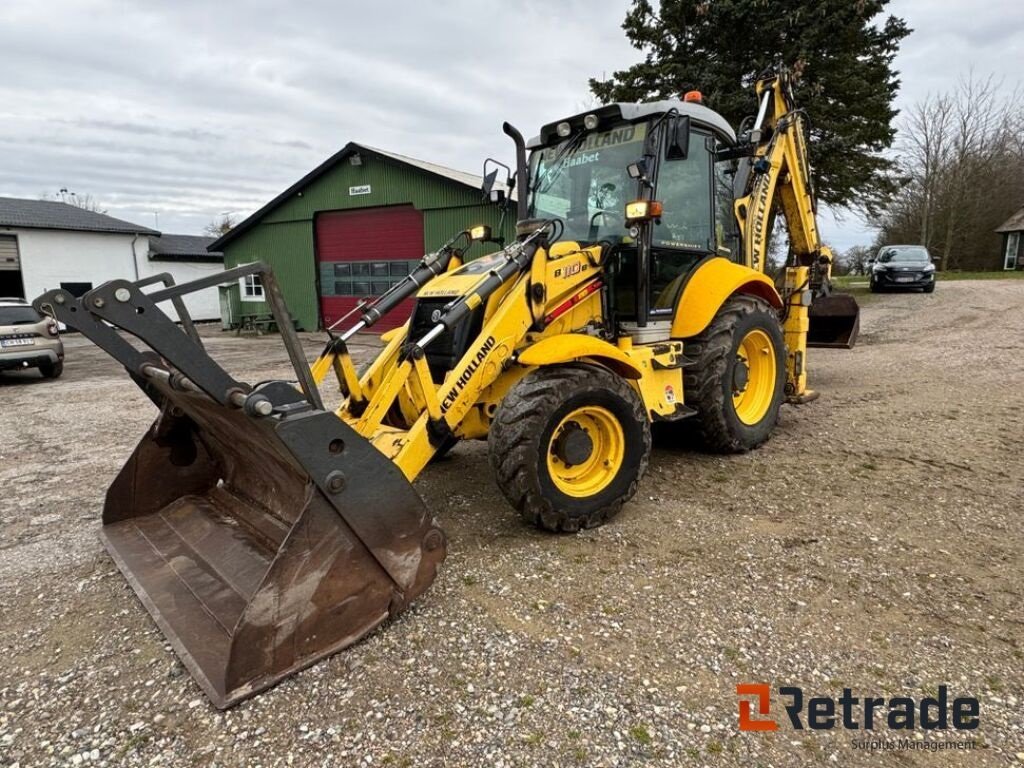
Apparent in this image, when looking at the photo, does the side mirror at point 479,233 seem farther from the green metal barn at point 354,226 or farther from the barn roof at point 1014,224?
the barn roof at point 1014,224

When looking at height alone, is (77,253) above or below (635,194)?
above

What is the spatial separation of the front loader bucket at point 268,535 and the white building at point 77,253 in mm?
23195

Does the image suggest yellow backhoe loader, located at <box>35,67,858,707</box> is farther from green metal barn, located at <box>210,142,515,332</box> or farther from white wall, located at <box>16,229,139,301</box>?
white wall, located at <box>16,229,139,301</box>

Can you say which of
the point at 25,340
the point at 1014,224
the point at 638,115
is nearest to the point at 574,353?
the point at 638,115

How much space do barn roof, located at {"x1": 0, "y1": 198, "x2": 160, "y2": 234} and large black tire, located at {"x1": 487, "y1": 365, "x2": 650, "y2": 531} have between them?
2673 centimetres

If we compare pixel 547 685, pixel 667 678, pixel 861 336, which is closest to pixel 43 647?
pixel 547 685

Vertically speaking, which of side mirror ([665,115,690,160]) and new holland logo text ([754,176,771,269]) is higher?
side mirror ([665,115,690,160])

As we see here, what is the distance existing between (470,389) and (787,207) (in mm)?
4628

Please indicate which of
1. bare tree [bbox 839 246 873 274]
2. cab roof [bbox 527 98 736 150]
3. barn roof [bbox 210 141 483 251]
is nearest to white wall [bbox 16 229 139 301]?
barn roof [bbox 210 141 483 251]

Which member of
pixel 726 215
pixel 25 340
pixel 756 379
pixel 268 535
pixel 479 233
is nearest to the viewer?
pixel 268 535

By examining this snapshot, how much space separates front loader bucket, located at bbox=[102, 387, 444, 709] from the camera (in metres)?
2.52

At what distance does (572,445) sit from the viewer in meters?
3.75

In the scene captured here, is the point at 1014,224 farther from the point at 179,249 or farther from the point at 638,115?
the point at 179,249

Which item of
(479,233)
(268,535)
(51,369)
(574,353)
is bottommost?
(51,369)
